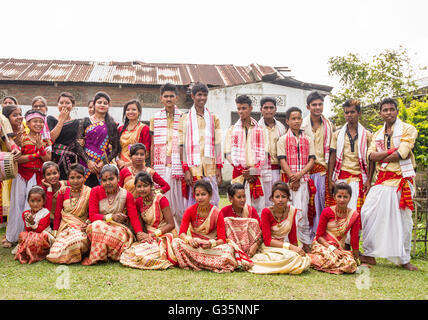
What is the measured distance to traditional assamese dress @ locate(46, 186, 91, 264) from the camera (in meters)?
4.18

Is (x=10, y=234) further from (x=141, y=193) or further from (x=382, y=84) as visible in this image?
(x=382, y=84)

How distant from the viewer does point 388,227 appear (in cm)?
465

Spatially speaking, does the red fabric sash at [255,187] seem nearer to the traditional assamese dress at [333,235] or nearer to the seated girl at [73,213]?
the traditional assamese dress at [333,235]

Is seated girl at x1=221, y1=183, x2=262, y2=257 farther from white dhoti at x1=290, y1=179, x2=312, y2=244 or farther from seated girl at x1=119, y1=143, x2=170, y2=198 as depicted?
seated girl at x1=119, y1=143, x2=170, y2=198

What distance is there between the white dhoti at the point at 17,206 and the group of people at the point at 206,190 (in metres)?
0.02

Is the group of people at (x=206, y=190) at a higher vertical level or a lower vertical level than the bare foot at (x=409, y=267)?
higher

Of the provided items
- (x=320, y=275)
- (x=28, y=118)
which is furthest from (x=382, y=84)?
(x=28, y=118)

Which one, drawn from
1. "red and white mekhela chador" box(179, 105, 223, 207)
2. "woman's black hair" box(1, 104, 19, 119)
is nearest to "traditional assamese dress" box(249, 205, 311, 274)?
"red and white mekhela chador" box(179, 105, 223, 207)

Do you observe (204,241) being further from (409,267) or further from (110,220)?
(409,267)

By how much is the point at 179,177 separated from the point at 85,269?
1.88 metres

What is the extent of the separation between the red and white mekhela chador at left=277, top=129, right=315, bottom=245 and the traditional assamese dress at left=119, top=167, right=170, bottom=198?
5.64ft

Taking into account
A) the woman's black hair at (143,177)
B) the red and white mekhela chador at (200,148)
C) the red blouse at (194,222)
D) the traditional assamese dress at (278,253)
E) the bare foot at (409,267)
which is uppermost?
the red and white mekhela chador at (200,148)

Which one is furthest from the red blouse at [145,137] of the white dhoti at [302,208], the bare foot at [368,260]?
the bare foot at [368,260]

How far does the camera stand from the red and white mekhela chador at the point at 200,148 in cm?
520
